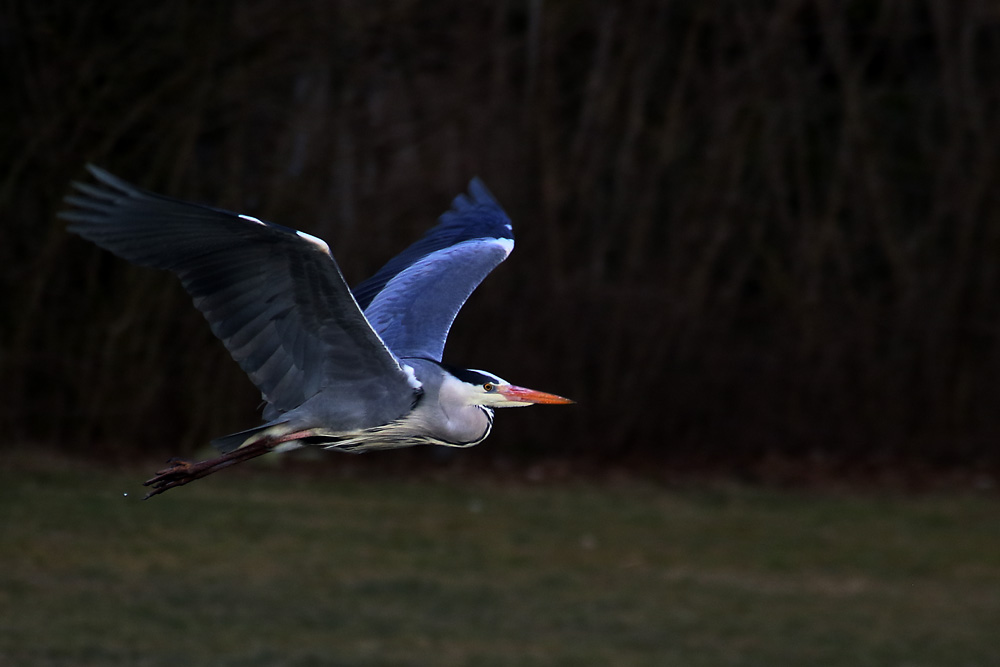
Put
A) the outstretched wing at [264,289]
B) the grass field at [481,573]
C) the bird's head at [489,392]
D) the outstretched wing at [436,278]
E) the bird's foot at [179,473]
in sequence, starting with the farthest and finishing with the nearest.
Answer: the grass field at [481,573] < the outstretched wing at [436,278] < the bird's head at [489,392] < the bird's foot at [179,473] < the outstretched wing at [264,289]

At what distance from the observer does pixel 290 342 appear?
14.4 feet

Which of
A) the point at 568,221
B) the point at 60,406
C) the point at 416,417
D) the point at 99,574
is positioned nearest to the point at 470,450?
the point at 568,221

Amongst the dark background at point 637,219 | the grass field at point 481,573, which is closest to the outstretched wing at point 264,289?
the grass field at point 481,573

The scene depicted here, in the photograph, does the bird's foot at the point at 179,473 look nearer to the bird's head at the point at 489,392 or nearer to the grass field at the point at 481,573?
the bird's head at the point at 489,392

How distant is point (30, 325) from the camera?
10430mm

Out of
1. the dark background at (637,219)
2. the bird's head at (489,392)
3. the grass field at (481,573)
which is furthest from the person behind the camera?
the dark background at (637,219)

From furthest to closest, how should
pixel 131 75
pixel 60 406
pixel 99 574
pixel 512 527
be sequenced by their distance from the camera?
1. pixel 60 406
2. pixel 131 75
3. pixel 512 527
4. pixel 99 574

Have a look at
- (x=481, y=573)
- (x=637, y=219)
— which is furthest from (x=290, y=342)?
(x=637, y=219)

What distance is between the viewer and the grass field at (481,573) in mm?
6387

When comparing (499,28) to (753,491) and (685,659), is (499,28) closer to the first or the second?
(753,491)

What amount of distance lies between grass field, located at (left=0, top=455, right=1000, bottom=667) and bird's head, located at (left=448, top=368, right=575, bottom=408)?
195cm

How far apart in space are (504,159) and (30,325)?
3826 millimetres

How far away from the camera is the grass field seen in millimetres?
6387

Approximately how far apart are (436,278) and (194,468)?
1568 millimetres
